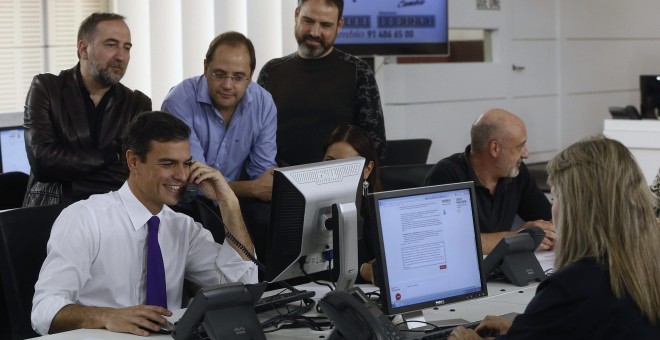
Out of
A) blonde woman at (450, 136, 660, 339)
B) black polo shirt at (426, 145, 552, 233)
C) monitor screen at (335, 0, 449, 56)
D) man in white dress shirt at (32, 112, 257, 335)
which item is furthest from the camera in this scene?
monitor screen at (335, 0, 449, 56)

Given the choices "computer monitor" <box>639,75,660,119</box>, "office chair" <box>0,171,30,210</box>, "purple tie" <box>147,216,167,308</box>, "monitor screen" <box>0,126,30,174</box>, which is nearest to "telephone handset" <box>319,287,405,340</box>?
"purple tie" <box>147,216,167,308</box>

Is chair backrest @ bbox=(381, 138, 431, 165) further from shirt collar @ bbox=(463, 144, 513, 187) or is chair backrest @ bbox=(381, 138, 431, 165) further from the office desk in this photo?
the office desk

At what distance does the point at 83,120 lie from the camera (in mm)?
3785

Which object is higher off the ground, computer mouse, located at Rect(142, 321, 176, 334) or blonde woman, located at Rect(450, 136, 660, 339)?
blonde woman, located at Rect(450, 136, 660, 339)

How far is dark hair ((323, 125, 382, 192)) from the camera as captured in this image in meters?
3.76

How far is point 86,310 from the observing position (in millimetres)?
2764

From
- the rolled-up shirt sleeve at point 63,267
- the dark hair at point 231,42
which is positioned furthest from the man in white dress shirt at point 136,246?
the dark hair at point 231,42

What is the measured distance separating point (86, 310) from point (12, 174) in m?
1.67

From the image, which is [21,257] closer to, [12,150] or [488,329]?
[488,329]

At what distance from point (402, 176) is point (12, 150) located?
1.83m

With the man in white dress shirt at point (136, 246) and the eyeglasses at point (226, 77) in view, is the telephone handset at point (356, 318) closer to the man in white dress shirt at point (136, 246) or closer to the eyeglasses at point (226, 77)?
the man in white dress shirt at point (136, 246)

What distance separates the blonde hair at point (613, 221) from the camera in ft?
7.41

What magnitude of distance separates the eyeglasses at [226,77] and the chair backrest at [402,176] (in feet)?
2.53

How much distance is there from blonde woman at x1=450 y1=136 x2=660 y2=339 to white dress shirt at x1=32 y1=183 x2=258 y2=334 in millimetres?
1285
